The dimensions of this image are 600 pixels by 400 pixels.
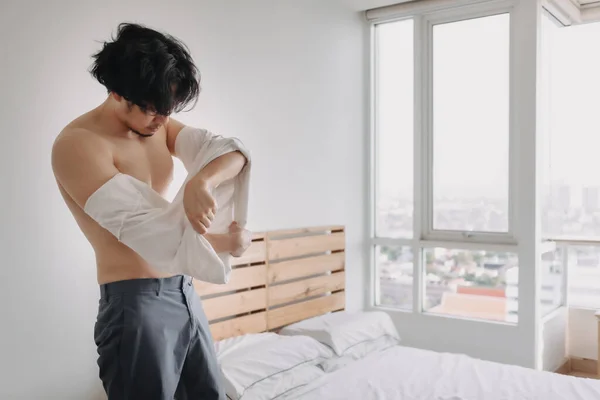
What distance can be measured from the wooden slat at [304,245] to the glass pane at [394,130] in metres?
0.48

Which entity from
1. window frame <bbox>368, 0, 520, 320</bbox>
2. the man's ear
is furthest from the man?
window frame <bbox>368, 0, 520, 320</bbox>

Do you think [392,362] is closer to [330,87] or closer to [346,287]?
[346,287]

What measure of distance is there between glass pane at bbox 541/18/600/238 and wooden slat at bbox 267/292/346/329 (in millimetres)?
1331

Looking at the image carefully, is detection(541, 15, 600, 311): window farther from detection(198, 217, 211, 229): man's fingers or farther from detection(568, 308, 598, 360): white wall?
detection(198, 217, 211, 229): man's fingers

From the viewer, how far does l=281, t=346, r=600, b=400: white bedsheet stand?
90.9 inches

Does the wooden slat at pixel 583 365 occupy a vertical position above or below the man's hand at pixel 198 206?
below

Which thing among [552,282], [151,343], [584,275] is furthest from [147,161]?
[584,275]

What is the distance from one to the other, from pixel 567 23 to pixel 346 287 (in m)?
2.16

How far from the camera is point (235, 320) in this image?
109 inches

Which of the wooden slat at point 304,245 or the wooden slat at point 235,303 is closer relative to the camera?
the wooden slat at point 235,303

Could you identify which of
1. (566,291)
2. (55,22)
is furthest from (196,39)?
(566,291)

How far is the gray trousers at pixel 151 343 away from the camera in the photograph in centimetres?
133

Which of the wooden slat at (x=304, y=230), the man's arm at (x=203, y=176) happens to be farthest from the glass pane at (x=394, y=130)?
the man's arm at (x=203, y=176)

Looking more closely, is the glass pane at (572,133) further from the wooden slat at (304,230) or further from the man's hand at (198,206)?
the man's hand at (198,206)
